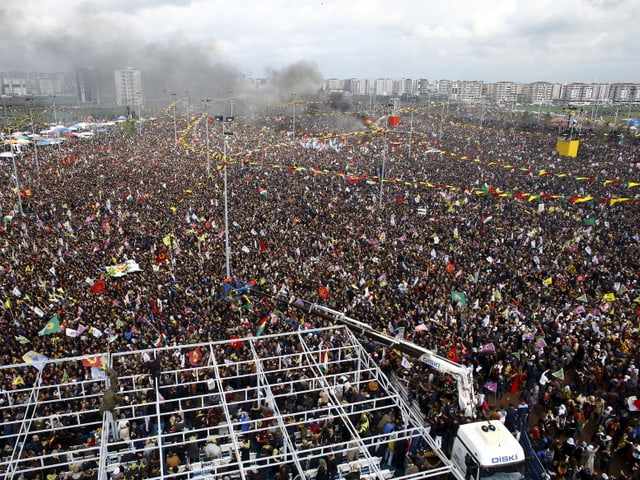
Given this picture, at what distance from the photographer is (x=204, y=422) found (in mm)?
9633

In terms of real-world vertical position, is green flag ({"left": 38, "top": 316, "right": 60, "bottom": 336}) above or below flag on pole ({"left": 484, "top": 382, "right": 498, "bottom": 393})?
above

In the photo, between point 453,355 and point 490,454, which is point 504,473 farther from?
point 453,355

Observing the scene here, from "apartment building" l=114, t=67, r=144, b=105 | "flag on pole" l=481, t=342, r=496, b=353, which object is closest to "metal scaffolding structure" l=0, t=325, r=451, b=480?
"flag on pole" l=481, t=342, r=496, b=353

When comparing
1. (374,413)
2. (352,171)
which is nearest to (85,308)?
(374,413)

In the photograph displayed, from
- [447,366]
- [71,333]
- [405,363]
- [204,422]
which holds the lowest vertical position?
[71,333]

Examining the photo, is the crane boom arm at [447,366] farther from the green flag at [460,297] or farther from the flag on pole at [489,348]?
the green flag at [460,297]

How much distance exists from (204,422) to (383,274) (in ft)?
31.3

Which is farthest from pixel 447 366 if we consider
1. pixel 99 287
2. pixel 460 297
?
pixel 99 287

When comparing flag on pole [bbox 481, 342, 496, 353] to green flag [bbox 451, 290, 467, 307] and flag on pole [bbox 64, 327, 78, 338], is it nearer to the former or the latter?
green flag [bbox 451, 290, 467, 307]

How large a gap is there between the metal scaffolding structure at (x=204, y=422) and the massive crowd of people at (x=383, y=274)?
3.64 feet

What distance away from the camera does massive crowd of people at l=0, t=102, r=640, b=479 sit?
11.9m

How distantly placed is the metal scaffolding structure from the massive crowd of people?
43.7 inches

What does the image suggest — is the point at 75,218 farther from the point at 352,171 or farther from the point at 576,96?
the point at 576,96

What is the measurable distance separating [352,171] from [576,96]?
16517 cm
